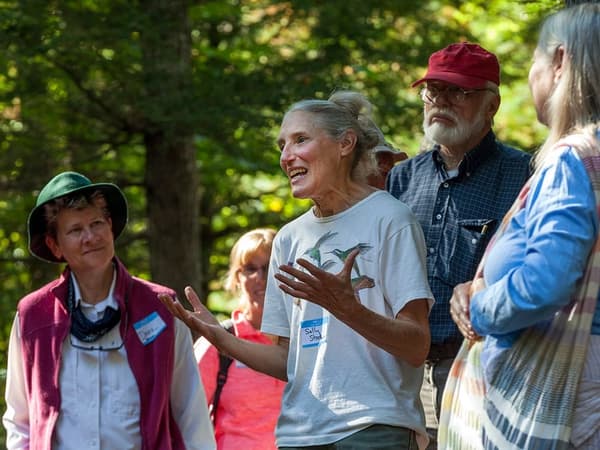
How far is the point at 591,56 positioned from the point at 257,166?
5517mm

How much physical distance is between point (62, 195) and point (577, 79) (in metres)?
2.41

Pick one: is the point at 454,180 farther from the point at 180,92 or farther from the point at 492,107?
the point at 180,92

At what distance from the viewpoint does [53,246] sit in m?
4.52

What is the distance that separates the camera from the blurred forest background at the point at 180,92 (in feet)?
24.8

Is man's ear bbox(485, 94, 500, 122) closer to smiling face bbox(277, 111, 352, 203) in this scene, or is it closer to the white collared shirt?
smiling face bbox(277, 111, 352, 203)

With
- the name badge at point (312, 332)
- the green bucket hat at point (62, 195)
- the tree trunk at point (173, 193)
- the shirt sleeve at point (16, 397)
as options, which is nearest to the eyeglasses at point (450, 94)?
the name badge at point (312, 332)

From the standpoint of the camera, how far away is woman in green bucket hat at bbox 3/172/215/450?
13.7 feet

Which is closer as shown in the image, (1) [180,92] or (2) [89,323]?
(2) [89,323]

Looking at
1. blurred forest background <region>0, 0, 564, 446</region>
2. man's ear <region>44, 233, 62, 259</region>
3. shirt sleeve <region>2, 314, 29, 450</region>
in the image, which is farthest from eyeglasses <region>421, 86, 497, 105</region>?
blurred forest background <region>0, 0, 564, 446</region>

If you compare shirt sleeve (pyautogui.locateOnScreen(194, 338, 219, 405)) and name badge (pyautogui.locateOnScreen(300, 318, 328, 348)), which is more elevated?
name badge (pyautogui.locateOnScreen(300, 318, 328, 348))

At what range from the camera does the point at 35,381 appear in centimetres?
421

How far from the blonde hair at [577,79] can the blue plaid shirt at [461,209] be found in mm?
1247

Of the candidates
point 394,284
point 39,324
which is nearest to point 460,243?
point 394,284

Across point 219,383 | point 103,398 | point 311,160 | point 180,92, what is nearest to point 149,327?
point 103,398
